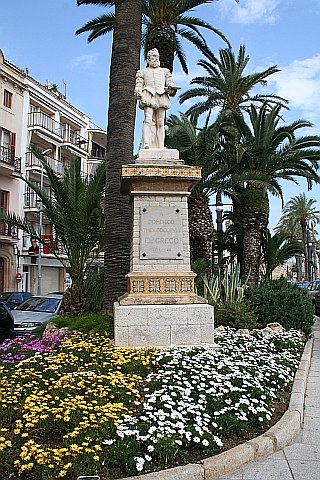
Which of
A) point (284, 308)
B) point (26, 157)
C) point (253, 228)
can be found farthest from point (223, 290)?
point (26, 157)

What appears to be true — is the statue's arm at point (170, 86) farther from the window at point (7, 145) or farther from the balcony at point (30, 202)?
the balcony at point (30, 202)

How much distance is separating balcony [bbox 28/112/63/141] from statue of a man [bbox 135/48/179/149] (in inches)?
1177

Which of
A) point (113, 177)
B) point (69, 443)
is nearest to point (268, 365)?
point (69, 443)

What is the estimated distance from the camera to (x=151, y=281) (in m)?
8.55

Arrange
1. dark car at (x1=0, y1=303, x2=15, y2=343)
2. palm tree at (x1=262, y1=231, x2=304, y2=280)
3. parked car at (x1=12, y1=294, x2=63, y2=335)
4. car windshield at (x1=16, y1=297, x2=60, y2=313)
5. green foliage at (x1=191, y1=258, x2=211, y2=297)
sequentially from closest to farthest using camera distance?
dark car at (x1=0, y1=303, x2=15, y2=343)
green foliage at (x1=191, y1=258, x2=211, y2=297)
parked car at (x1=12, y1=294, x2=63, y2=335)
car windshield at (x1=16, y1=297, x2=60, y2=313)
palm tree at (x1=262, y1=231, x2=304, y2=280)

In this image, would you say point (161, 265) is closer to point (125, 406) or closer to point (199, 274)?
point (125, 406)

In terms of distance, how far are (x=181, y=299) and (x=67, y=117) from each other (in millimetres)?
39472

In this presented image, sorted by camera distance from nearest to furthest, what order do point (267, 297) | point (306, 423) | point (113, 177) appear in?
point (306, 423)
point (113, 177)
point (267, 297)

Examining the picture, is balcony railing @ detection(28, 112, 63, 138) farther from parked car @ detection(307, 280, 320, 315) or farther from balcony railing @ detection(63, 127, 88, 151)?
parked car @ detection(307, 280, 320, 315)

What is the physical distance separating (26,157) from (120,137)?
28.0 meters

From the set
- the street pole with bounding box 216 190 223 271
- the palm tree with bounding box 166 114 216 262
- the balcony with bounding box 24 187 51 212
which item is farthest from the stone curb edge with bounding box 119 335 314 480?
the balcony with bounding box 24 187 51 212

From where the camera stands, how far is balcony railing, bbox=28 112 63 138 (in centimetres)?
3812

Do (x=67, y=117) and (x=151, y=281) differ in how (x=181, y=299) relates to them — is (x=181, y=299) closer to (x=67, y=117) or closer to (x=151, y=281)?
(x=151, y=281)

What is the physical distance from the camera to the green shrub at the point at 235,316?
36.8 ft
